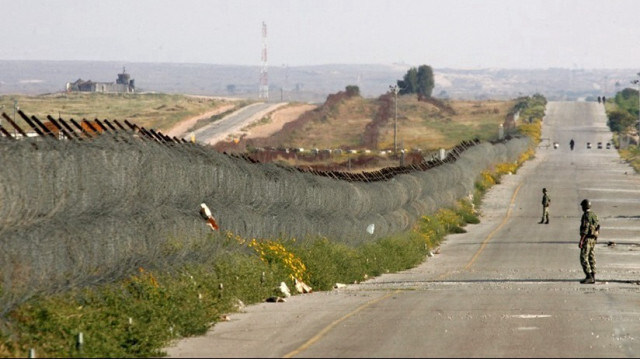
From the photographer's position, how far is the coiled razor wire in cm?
1956

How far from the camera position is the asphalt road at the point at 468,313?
2028 cm

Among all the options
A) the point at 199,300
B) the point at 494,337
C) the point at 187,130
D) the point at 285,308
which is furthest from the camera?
the point at 187,130

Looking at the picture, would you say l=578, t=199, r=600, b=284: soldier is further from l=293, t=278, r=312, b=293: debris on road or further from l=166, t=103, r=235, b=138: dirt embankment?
l=166, t=103, r=235, b=138: dirt embankment

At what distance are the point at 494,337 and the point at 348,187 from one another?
23156 mm

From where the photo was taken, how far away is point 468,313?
84.3 ft

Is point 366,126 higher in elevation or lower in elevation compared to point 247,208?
lower

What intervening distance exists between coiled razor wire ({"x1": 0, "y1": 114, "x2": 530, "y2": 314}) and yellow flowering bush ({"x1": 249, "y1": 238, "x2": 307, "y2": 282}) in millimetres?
504

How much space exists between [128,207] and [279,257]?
28.3 ft

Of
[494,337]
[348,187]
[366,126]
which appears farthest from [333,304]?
[366,126]

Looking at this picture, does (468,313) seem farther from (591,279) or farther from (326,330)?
(591,279)

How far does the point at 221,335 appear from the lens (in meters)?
22.1

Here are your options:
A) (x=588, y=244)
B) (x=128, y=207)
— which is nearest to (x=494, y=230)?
(x=588, y=244)

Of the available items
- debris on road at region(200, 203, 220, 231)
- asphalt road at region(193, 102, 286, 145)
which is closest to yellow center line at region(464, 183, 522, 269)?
debris on road at region(200, 203, 220, 231)

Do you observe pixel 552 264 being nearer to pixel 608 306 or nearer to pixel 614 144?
pixel 608 306
